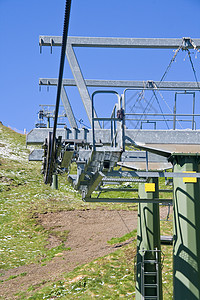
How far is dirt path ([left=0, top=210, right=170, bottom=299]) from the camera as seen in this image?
68.6ft

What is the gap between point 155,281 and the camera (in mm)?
15602

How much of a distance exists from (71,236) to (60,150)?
18.3 m

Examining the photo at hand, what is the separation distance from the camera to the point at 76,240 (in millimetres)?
Result: 27406

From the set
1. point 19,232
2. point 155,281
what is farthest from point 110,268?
point 19,232

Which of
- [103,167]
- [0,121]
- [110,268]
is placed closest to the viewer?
[103,167]

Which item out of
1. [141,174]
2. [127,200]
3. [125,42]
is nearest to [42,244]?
[125,42]

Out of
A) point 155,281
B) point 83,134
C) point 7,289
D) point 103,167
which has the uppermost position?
point 83,134

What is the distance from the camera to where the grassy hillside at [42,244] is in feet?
59.7

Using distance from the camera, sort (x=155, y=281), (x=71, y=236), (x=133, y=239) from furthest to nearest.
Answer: (x=71, y=236) → (x=133, y=239) → (x=155, y=281)

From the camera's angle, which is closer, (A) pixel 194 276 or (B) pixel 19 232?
(A) pixel 194 276

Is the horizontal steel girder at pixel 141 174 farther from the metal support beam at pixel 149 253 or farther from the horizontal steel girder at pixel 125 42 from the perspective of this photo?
the horizontal steel girder at pixel 125 42

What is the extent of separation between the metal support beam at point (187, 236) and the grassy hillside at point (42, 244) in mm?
5977

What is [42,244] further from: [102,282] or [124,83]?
[124,83]

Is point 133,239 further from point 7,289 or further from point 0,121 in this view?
point 0,121
